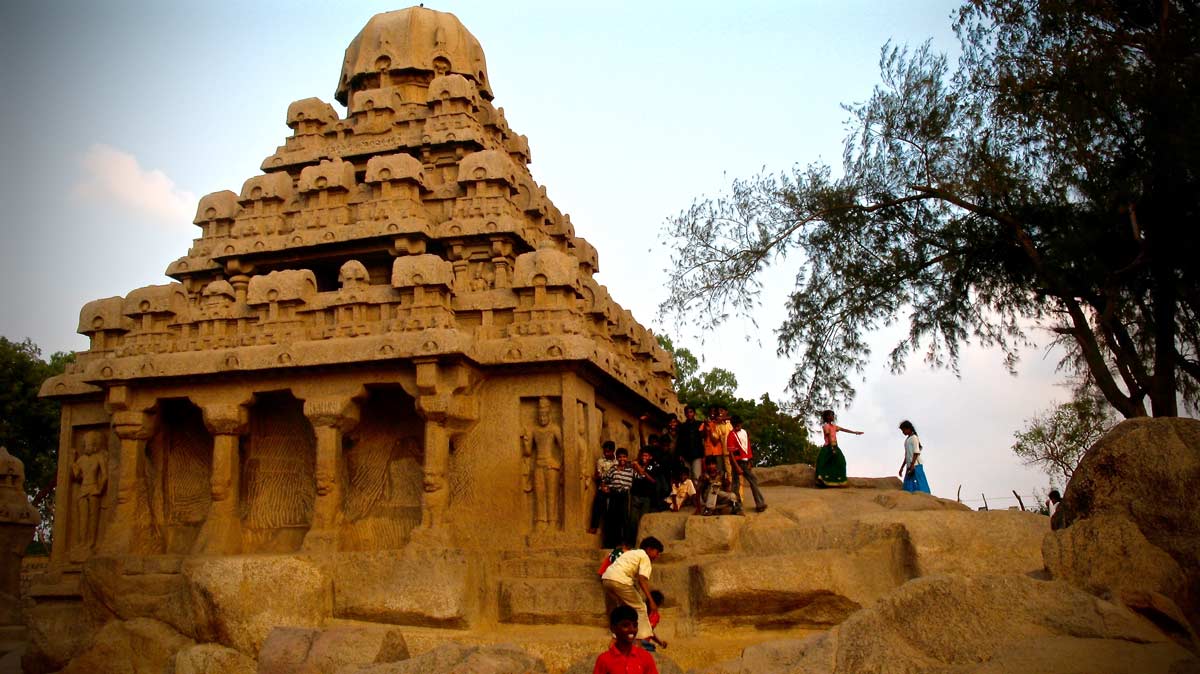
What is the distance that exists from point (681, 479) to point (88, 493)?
8.99 metres

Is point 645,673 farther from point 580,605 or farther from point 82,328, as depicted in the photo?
point 82,328

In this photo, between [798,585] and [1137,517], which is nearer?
[1137,517]

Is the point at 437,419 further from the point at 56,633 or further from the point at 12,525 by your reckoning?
the point at 12,525

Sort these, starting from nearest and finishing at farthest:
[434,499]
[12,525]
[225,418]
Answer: [434,499] → [225,418] → [12,525]

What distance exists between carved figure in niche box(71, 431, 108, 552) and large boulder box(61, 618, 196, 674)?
11.0 ft

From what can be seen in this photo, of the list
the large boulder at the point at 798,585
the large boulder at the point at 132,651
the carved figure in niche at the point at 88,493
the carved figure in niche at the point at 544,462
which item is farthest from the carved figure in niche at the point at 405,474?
the large boulder at the point at 798,585

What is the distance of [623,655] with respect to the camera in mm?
7828

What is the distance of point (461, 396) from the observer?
14.7 metres

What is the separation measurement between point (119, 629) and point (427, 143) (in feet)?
29.5

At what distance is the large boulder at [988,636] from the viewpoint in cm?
657

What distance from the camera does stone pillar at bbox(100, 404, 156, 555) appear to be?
15.7 meters

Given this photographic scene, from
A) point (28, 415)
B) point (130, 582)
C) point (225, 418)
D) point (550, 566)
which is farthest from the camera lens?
point (28, 415)

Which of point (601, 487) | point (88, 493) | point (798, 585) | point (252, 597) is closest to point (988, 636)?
point (798, 585)

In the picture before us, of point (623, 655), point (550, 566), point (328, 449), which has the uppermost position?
point (328, 449)
